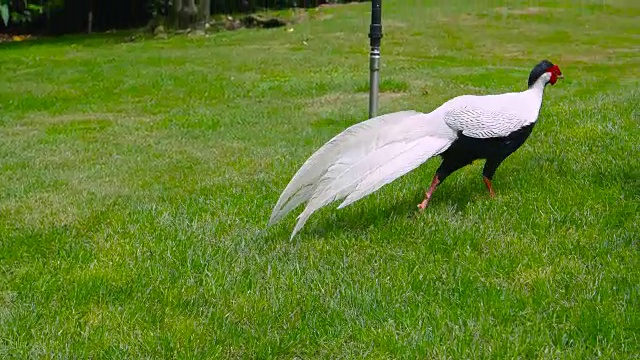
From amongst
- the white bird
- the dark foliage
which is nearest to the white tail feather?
the white bird

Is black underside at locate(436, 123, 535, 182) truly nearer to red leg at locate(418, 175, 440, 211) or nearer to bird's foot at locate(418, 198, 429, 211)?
red leg at locate(418, 175, 440, 211)

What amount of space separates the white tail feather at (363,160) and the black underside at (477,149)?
12cm

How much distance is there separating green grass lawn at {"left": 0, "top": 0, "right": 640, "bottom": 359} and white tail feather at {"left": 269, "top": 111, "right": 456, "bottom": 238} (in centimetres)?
33

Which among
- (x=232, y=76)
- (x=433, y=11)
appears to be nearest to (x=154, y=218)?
(x=232, y=76)

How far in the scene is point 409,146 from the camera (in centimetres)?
476

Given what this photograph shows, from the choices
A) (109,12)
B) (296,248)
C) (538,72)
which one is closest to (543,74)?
(538,72)

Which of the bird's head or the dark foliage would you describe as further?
the dark foliage

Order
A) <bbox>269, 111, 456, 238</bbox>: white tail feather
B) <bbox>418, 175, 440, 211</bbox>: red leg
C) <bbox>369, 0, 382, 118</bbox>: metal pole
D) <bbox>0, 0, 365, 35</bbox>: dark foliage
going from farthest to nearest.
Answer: <bbox>0, 0, 365, 35</bbox>: dark foliage < <bbox>369, 0, 382, 118</bbox>: metal pole < <bbox>418, 175, 440, 211</bbox>: red leg < <bbox>269, 111, 456, 238</bbox>: white tail feather

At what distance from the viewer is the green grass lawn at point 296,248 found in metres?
3.33

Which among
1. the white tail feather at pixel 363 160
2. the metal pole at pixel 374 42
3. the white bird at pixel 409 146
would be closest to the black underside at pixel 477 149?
the white bird at pixel 409 146

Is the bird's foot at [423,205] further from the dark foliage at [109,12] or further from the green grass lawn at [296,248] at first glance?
the dark foliage at [109,12]

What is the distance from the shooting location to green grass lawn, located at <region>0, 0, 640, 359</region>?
333 centimetres

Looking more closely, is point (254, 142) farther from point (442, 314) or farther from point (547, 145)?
point (442, 314)

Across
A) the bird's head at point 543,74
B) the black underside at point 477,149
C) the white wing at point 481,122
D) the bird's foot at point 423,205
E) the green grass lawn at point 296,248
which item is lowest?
the green grass lawn at point 296,248
